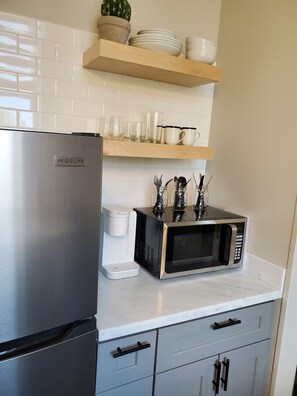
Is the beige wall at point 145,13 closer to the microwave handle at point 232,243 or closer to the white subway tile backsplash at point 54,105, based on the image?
the white subway tile backsplash at point 54,105

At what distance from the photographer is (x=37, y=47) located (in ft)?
4.68

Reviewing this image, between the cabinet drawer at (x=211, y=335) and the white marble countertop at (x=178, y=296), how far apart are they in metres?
0.05

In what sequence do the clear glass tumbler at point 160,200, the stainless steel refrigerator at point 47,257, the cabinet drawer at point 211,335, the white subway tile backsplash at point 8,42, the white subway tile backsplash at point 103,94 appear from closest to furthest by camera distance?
the stainless steel refrigerator at point 47,257 < the cabinet drawer at point 211,335 < the white subway tile backsplash at point 8,42 < the white subway tile backsplash at point 103,94 < the clear glass tumbler at point 160,200

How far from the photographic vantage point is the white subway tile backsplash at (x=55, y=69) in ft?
4.76

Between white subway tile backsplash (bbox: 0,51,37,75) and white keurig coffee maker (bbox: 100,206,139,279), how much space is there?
739 mm

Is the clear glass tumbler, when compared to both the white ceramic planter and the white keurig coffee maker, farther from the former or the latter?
the white ceramic planter

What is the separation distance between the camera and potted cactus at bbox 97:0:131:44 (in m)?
1.38

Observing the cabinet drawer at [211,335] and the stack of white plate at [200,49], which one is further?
the stack of white plate at [200,49]

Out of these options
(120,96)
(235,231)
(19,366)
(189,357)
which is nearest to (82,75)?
(120,96)

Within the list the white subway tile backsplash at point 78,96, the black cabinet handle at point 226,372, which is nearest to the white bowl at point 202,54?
the white subway tile backsplash at point 78,96

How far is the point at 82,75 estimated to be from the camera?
1.55 m

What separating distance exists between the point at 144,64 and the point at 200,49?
338 millimetres

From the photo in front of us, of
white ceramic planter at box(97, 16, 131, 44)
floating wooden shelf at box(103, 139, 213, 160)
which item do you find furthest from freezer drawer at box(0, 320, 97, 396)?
white ceramic planter at box(97, 16, 131, 44)

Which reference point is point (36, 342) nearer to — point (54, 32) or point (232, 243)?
point (232, 243)
